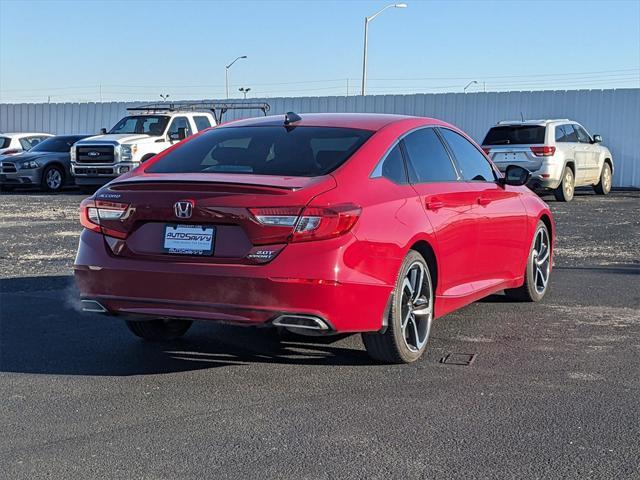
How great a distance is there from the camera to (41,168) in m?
25.0

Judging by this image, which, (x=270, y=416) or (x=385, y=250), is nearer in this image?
(x=270, y=416)

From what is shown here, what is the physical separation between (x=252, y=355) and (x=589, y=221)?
37.3ft

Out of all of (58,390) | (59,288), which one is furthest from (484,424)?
(59,288)

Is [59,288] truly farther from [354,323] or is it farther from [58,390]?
[354,323]

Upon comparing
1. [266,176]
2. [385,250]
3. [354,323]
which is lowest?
[354,323]

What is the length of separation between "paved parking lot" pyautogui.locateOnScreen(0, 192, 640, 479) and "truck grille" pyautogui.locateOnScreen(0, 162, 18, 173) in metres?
17.7

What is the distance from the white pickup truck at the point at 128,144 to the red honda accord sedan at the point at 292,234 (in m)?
16.2

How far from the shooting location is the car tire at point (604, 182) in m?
23.7

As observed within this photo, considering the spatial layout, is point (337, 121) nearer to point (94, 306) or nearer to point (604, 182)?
point (94, 306)

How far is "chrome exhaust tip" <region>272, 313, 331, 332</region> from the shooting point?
17.1 ft

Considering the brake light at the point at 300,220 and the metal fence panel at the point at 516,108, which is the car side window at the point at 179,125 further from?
the brake light at the point at 300,220

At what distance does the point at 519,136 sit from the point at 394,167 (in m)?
14.6

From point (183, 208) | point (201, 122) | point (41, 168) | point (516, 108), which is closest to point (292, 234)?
point (183, 208)

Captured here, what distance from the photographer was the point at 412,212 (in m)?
5.87
